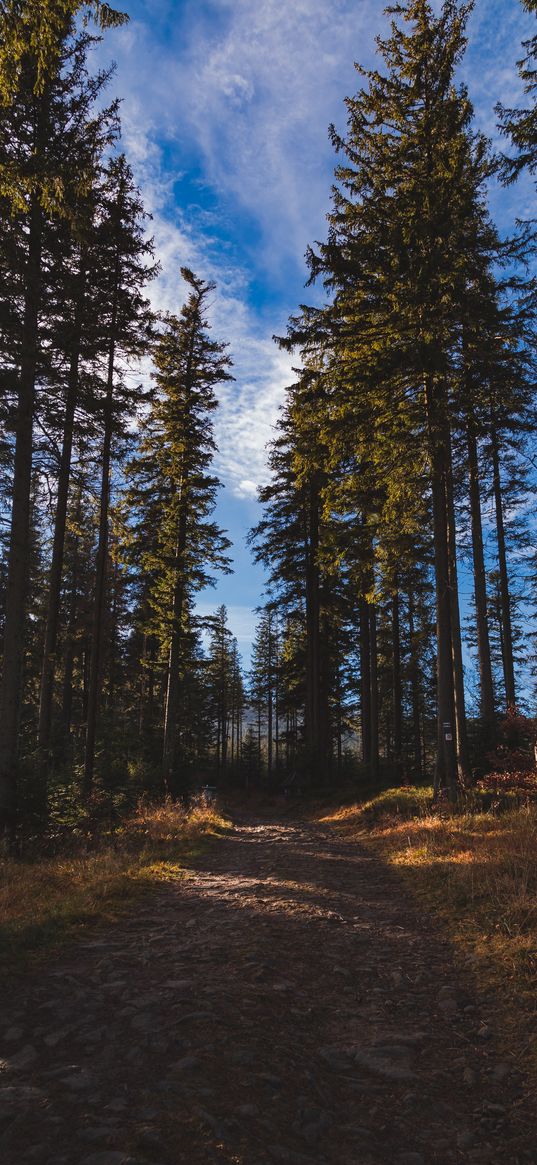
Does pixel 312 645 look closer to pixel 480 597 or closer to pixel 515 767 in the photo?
pixel 480 597

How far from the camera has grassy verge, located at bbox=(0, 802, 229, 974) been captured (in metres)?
5.18

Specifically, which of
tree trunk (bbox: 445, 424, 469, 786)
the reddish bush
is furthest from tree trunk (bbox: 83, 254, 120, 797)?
the reddish bush

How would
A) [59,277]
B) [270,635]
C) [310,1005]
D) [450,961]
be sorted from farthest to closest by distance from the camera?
[270,635]
[59,277]
[450,961]
[310,1005]

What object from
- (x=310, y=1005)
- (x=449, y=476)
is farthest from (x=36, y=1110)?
(x=449, y=476)

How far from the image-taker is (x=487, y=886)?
632cm

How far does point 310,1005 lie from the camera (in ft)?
13.7

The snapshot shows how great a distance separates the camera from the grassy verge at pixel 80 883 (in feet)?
17.0

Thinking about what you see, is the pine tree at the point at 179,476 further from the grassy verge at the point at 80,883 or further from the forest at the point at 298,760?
the grassy verge at the point at 80,883

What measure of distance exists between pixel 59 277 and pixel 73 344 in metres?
1.25

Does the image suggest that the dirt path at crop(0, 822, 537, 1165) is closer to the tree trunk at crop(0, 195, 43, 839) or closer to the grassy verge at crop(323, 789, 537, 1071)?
the grassy verge at crop(323, 789, 537, 1071)

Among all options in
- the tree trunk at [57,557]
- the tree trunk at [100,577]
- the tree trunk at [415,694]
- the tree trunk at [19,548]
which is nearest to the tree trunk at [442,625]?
the tree trunk at [100,577]

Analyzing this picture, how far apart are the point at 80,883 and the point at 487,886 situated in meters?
4.99

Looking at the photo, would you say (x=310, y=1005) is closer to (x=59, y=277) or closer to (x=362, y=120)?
(x=59, y=277)

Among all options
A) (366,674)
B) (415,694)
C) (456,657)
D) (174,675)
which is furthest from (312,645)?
(456,657)
